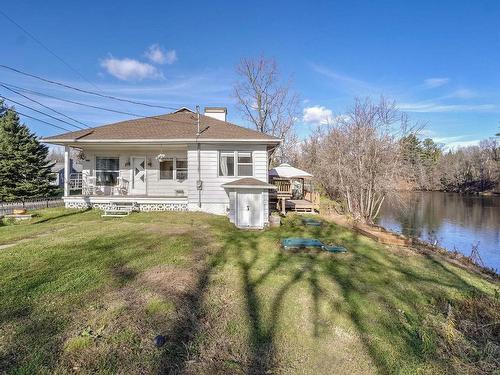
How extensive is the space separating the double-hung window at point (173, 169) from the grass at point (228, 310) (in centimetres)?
656

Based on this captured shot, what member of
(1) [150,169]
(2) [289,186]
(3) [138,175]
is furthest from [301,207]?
(3) [138,175]

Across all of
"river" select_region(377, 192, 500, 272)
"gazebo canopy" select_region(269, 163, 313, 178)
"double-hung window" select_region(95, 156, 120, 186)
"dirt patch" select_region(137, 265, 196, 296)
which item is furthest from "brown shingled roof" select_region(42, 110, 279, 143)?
"river" select_region(377, 192, 500, 272)

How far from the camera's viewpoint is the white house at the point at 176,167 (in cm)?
1123

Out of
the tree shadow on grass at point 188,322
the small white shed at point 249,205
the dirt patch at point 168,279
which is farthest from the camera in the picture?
the small white shed at point 249,205

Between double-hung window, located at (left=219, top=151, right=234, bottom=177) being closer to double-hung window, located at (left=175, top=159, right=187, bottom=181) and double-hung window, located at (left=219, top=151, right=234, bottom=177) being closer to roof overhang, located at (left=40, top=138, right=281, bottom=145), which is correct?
roof overhang, located at (left=40, top=138, right=281, bottom=145)

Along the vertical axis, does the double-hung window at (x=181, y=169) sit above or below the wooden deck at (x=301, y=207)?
above

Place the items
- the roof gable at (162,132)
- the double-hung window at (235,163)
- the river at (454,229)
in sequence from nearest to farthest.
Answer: the roof gable at (162,132)
the double-hung window at (235,163)
the river at (454,229)

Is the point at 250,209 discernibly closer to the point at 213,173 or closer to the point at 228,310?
the point at 213,173

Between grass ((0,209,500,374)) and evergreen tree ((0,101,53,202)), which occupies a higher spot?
evergreen tree ((0,101,53,202))

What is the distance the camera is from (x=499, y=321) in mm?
4637

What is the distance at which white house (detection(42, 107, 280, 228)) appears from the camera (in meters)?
11.2

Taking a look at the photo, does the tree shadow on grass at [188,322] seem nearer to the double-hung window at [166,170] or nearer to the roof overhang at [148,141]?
the roof overhang at [148,141]

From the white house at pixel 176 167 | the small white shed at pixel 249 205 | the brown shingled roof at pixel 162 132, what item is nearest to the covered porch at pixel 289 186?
the white house at pixel 176 167

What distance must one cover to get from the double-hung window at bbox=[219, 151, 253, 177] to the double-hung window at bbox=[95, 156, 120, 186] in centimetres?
544
